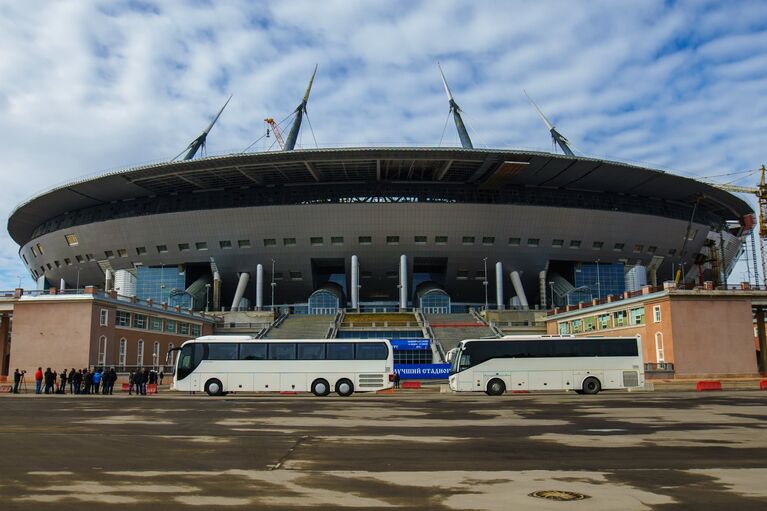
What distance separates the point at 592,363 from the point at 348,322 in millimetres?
37146

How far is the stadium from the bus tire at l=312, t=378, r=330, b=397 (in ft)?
127

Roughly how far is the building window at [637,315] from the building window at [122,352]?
37.7 metres

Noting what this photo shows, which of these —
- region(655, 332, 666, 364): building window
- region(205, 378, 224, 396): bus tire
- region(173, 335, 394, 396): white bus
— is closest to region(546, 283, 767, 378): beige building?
region(655, 332, 666, 364): building window

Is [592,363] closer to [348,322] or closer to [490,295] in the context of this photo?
[348,322]

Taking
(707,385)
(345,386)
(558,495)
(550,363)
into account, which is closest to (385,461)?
(558,495)

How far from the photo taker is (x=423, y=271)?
291 feet

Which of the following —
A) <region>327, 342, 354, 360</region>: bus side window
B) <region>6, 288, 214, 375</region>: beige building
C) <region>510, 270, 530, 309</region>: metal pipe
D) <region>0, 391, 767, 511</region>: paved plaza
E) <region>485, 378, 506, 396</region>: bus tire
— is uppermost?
<region>510, 270, 530, 309</region>: metal pipe

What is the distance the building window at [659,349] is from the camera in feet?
149

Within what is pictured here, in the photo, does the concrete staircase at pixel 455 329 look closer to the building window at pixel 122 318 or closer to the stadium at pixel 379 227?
the stadium at pixel 379 227

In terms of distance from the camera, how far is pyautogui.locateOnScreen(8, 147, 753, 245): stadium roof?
6981 centimetres

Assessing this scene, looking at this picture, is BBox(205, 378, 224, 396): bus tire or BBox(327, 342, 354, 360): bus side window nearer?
BBox(327, 342, 354, 360): bus side window

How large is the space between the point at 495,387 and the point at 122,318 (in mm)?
29790

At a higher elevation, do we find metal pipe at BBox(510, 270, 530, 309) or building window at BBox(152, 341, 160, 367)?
metal pipe at BBox(510, 270, 530, 309)

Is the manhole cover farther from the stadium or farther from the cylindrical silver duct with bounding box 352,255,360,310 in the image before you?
the cylindrical silver duct with bounding box 352,255,360,310
